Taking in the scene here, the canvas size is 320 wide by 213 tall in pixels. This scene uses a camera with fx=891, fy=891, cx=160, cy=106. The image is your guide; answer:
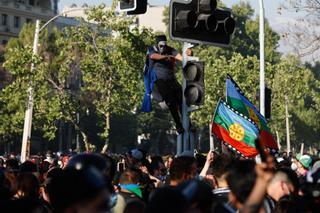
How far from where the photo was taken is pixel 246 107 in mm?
11961

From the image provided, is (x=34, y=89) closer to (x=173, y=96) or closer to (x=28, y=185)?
(x=173, y=96)

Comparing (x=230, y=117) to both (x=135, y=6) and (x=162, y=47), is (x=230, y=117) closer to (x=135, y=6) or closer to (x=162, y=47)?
(x=162, y=47)

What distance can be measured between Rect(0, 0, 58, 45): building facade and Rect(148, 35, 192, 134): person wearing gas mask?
79.1 meters

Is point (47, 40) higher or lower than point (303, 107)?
higher

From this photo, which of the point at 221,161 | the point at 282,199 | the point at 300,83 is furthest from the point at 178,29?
the point at 300,83

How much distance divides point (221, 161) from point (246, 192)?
2496 mm

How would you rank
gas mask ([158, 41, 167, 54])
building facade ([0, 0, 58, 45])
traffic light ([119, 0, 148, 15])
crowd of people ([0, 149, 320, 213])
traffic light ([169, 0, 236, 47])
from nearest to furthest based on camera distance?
crowd of people ([0, 149, 320, 213])
traffic light ([169, 0, 236, 47])
gas mask ([158, 41, 167, 54])
traffic light ([119, 0, 148, 15])
building facade ([0, 0, 58, 45])

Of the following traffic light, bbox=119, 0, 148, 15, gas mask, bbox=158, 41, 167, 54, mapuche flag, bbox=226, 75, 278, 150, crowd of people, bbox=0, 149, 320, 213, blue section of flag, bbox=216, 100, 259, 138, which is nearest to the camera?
crowd of people, bbox=0, 149, 320, 213

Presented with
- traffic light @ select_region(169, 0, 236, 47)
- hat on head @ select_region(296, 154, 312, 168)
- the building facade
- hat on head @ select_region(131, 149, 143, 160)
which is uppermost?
the building facade

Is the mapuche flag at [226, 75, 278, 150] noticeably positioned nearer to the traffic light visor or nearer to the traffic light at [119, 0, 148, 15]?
the traffic light visor

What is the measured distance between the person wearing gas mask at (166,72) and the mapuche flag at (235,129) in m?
0.50

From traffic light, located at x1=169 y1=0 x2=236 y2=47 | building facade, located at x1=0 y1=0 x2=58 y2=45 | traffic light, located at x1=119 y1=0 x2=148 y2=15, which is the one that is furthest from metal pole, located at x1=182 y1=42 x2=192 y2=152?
building facade, located at x1=0 y1=0 x2=58 y2=45

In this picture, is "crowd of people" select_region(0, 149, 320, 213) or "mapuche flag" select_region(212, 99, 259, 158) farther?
"mapuche flag" select_region(212, 99, 259, 158)

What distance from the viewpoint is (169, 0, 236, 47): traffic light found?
1047 cm
